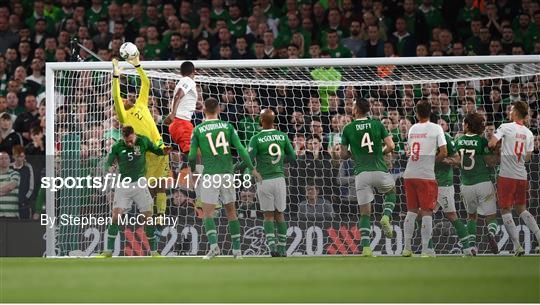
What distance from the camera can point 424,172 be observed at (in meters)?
13.8

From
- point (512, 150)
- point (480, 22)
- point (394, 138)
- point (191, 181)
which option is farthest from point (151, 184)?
point (480, 22)

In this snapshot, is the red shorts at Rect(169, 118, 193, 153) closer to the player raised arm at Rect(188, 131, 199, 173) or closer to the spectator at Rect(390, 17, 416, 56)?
the player raised arm at Rect(188, 131, 199, 173)

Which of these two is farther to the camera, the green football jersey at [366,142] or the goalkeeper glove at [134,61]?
the goalkeeper glove at [134,61]

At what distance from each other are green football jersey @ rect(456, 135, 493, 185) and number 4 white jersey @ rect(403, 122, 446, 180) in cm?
73

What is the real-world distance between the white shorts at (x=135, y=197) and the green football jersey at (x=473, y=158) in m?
3.87

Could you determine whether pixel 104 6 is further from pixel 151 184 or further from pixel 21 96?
pixel 151 184

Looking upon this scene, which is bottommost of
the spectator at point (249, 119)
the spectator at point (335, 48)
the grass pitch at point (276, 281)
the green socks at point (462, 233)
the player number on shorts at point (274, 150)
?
the grass pitch at point (276, 281)

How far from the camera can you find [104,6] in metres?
21.1

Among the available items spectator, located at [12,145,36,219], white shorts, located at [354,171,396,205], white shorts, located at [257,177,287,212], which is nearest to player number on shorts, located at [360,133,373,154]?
white shorts, located at [354,171,396,205]

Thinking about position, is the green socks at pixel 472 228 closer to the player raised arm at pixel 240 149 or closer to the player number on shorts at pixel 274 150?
the player number on shorts at pixel 274 150

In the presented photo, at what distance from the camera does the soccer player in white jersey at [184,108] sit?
14.3 m

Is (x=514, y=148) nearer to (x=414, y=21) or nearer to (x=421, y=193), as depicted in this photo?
(x=421, y=193)

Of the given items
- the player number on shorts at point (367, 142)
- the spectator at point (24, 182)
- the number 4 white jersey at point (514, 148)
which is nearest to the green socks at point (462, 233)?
the number 4 white jersey at point (514, 148)

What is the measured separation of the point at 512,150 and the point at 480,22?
4.86 meters
